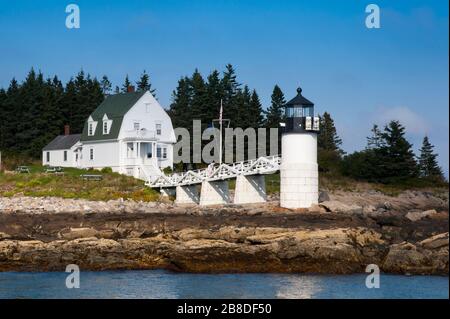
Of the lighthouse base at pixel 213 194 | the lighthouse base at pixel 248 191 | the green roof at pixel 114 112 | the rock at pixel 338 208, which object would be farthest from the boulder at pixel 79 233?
the green roof at pixel 114 112

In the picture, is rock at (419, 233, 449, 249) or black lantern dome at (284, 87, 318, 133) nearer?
rock at (419, 233, 449, 249)

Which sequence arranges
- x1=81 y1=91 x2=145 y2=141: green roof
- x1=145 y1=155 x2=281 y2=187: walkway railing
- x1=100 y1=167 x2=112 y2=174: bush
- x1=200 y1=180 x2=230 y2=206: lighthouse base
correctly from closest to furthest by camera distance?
x1=145 y1=155 x2=281 y2=187: walkway railing < x1=200 y1=180 x2=230 y2=206: lighthouse base < x1=100 y1=167 x2=112 y2=174: bush < x1=81 y1=91 x2=145 y2=141: green roof

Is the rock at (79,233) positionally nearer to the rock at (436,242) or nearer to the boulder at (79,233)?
the boulder at (79,233)

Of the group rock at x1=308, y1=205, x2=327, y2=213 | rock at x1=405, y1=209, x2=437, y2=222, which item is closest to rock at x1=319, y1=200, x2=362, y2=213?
rock at x1=308, y1=205, x2=327, y2=213

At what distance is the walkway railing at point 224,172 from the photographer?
135 feet

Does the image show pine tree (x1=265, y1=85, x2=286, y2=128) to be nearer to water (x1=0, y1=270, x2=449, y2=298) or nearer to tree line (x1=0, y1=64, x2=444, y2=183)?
tree line (x1=0, y1=64, x2=444, y2=183)

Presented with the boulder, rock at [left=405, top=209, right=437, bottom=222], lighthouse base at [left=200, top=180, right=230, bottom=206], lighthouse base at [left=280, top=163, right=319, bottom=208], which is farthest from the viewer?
lighthouse base at [left=200, top=180, right=230, bottom=206]

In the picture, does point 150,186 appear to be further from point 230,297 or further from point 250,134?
point 230,297

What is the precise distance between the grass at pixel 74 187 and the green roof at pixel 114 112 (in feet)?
15.5

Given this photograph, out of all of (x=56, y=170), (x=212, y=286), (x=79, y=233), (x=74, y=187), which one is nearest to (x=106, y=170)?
(x=56, y=170)

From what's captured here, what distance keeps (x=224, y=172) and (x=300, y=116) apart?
673cm

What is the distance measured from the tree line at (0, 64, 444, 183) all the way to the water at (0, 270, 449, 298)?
3029cm

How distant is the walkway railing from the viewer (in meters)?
41.2

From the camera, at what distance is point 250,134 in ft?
204
